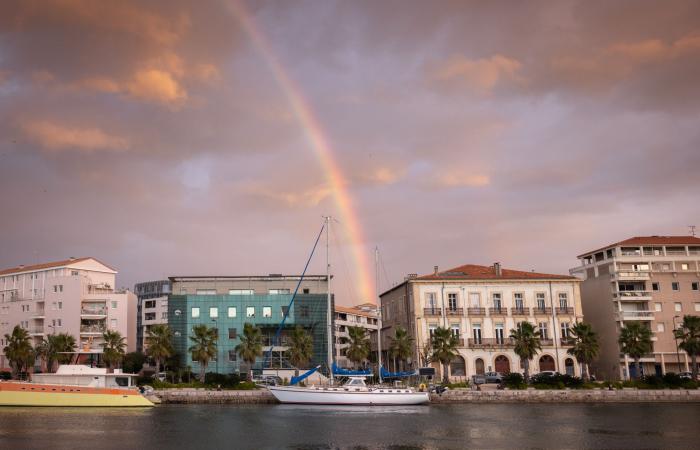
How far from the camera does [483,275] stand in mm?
85312

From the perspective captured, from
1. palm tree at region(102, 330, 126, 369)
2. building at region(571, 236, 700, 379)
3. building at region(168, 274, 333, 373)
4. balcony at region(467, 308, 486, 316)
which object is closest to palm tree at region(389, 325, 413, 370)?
balcony at region(467, 308, 486, 316)

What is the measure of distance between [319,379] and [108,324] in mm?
40813

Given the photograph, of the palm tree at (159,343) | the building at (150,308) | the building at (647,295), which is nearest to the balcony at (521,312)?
the building at (647,295)

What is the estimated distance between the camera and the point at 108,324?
343 feet

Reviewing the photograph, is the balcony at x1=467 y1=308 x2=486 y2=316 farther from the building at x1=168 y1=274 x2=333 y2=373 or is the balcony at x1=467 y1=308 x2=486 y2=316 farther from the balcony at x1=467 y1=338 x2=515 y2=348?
the building at x1=168 y1=274 x2=333 y2=373

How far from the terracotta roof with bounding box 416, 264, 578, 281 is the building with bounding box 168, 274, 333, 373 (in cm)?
1766

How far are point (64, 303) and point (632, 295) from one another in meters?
82.7

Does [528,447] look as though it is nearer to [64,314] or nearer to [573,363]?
[573,363]

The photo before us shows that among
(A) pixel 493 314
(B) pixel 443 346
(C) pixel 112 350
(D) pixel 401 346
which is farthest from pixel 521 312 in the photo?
(C) pixel 112 350

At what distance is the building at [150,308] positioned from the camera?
14050 centimetres

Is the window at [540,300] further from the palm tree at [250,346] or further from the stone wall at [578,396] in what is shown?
the palm tree at [250,346]

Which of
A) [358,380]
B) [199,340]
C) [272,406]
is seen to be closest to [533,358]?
[358,380]

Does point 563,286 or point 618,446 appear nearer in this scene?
point 618,446

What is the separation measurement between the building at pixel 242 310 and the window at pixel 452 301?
17.6 m
